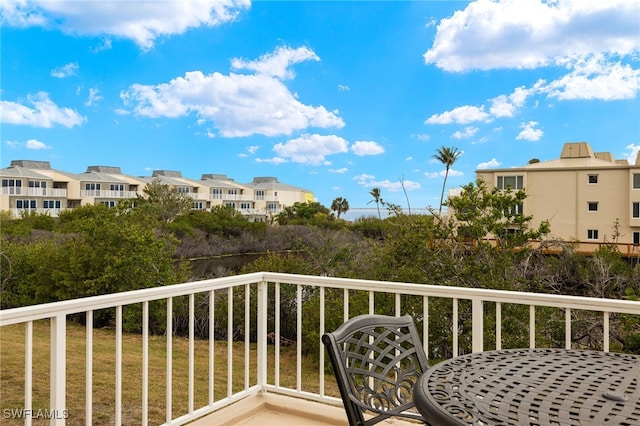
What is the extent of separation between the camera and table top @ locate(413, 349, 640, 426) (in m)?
1.26

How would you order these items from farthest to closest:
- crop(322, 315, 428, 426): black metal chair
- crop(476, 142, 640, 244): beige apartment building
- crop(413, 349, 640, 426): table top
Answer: crop(476, 142, 640, 244): beige apartment building, crop(322, 315, 428, 426): black metal chair, crop(413, 349, 640, 426): table top

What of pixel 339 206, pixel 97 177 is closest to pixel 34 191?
pixel 97 177

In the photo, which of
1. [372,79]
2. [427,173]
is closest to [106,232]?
[427,173]

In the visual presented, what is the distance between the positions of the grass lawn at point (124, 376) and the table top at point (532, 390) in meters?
3.53

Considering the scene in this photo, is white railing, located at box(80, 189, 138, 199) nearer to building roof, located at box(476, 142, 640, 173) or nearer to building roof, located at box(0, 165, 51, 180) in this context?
building roof, located at box(0, 165, 51, 180)

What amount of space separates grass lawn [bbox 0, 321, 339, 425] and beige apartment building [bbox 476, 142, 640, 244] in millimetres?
17334

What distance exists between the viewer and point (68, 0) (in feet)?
29.8

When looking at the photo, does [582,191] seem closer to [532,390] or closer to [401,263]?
[401,263]

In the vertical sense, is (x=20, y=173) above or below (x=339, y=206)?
above

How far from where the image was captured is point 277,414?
3.29 meters

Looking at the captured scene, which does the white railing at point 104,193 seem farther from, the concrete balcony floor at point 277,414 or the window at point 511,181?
the concrete balcony floor at point 277,414

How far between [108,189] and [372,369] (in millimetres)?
39553

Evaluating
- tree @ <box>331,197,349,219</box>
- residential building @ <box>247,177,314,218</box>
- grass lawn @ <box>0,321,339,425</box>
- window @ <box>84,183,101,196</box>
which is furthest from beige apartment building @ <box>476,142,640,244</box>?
window @ <box>84,183,101,196</box>

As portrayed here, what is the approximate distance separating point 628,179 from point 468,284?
1716cm
